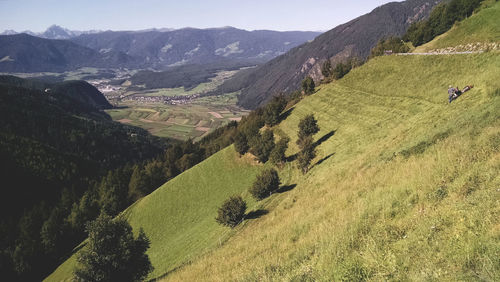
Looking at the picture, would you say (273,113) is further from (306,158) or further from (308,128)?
(306,158)

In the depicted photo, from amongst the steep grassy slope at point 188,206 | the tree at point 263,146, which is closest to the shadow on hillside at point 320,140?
the tree at point 263,146

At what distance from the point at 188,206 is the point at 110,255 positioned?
38195mm

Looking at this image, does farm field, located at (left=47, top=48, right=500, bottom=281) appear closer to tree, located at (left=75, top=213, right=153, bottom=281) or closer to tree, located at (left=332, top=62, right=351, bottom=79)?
tree, located at (left=75, top=213, right=153, bottom=281)

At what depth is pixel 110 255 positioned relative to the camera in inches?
1048

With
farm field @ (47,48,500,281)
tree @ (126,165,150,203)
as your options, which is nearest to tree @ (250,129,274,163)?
farm field @ (47,48,500,281)

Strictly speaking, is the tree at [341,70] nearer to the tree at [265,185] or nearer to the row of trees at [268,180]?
the row of trees at [268,180]

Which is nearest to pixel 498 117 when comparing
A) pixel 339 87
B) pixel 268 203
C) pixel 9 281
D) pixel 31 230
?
pixel 268 203

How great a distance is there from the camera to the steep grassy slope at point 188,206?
47531 mm

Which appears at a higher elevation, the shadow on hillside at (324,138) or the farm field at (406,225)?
the farm field at (406,225)

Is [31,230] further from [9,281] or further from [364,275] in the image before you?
[364,275]

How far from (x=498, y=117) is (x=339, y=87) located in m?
62.6

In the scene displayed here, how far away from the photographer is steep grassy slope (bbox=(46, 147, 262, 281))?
47531mm

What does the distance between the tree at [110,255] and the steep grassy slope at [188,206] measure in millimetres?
13753

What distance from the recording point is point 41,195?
445 feet
